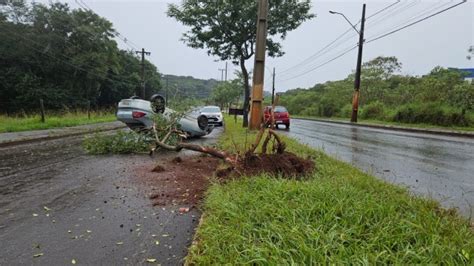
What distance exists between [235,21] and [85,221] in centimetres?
1497

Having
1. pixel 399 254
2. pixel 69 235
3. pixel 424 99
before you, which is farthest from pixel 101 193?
pixel 424 99

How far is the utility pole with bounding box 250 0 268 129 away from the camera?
11438 millimetres

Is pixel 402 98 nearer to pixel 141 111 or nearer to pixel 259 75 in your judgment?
pixel 259 75

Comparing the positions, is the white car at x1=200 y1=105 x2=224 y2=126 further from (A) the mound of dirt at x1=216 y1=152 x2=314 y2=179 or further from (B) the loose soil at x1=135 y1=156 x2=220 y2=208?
(A) the mound of dirt at x1=216 y1=152 x2=314 y2=179

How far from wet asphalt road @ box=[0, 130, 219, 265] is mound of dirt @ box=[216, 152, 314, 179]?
113cm

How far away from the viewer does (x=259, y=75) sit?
1174cm

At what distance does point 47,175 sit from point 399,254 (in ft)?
18.7

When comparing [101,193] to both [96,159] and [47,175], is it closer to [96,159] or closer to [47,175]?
[47,175]

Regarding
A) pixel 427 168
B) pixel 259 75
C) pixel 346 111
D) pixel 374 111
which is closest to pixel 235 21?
pixel 259 75

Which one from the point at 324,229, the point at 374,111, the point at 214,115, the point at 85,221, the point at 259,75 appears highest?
the point at 259,75

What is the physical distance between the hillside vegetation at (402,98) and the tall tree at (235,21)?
10016mm

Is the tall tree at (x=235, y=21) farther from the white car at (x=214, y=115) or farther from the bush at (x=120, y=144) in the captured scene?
the bush at (x=120, y=144)

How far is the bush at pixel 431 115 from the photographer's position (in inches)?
746

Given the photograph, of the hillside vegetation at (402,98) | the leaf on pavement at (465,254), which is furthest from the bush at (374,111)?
the leaf on pavement at (465,254)
